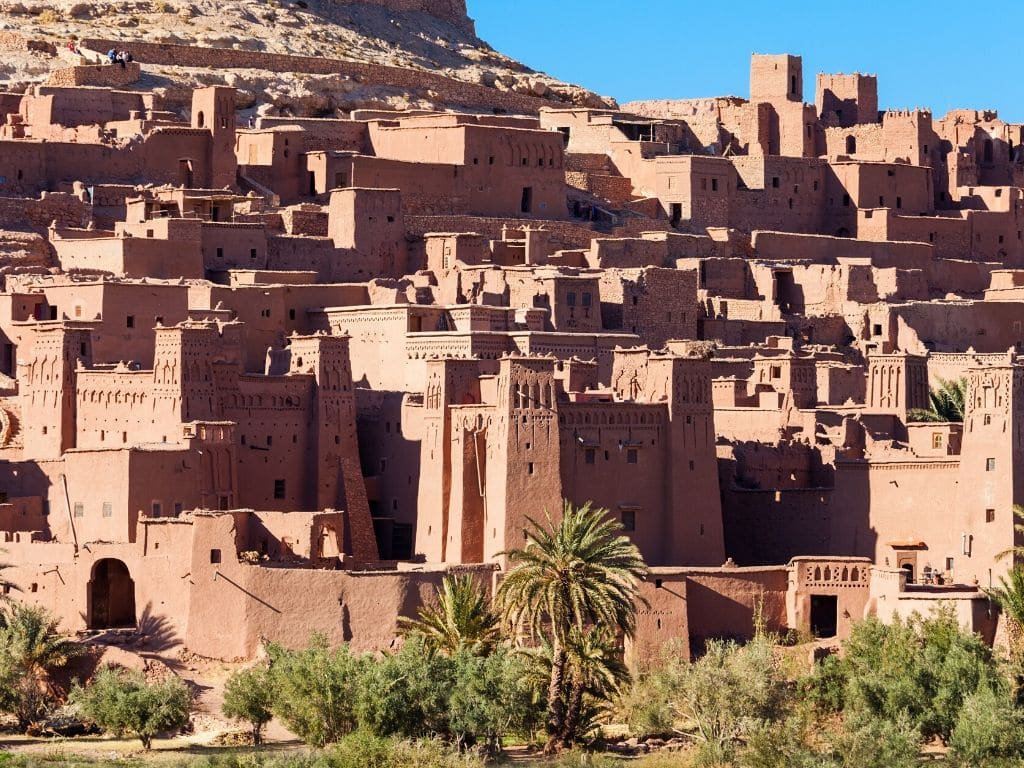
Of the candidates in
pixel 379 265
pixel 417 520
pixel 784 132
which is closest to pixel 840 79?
pixel 784 132

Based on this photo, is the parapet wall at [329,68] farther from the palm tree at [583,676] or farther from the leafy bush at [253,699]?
the palm tree at [583,676]

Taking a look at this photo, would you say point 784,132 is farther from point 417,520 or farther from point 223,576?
point 223,576

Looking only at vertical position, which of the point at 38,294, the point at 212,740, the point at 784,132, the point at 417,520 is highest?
the point at 784,132

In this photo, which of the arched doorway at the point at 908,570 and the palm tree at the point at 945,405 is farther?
the palm tree at the point at 945,405

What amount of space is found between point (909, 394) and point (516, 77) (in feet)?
85.3

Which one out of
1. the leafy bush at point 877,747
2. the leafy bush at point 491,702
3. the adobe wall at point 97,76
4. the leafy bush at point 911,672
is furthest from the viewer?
the adobe wall at point 97,76

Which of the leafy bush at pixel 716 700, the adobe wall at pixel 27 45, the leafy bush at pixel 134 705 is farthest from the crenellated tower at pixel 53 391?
the adobe wall at pixel 27 45

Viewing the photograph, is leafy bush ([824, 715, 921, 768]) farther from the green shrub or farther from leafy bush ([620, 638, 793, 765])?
the green shrub

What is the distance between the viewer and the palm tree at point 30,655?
4434 centimetres

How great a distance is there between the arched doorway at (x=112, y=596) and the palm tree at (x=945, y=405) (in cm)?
1526

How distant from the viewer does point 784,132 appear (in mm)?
74625

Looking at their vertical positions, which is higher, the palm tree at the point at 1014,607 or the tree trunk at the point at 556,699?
the palm tree at the point at 1014,607

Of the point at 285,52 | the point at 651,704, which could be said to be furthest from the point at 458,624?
the point at 285,52

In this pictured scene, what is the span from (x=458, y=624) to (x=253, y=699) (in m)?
3.42
